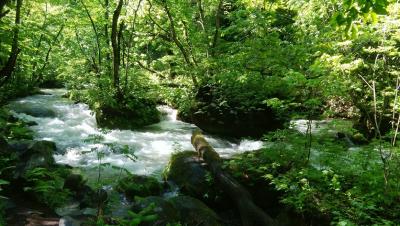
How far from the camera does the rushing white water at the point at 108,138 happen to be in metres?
11.0

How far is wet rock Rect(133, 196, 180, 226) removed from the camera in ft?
21.6

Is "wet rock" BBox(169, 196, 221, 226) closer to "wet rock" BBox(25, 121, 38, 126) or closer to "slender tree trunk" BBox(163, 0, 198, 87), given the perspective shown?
"slender tree trunk" BBox(163, 0, 198, 87)

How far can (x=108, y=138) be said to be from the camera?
44.6 ft

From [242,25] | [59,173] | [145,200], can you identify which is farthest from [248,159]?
[242,25]

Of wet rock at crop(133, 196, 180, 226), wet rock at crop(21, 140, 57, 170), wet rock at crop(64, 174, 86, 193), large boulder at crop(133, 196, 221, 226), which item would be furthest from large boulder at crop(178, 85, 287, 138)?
wet rock at crop(133, 196, 180, 226)

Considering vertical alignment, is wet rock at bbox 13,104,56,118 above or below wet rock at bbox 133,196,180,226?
above

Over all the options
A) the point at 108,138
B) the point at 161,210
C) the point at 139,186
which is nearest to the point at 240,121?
the point at 108,138

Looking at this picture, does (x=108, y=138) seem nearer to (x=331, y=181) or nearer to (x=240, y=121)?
(x=240, y=121)

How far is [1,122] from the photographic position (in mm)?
9484

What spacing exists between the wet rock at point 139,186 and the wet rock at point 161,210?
40.6 inches

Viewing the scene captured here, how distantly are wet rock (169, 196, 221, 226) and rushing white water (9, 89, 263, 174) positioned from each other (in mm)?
2462

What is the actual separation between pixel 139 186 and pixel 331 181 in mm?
4177

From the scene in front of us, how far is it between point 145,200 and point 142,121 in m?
8.78

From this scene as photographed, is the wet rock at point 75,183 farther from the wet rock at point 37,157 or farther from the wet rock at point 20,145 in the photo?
the wet rock at point 20,145
